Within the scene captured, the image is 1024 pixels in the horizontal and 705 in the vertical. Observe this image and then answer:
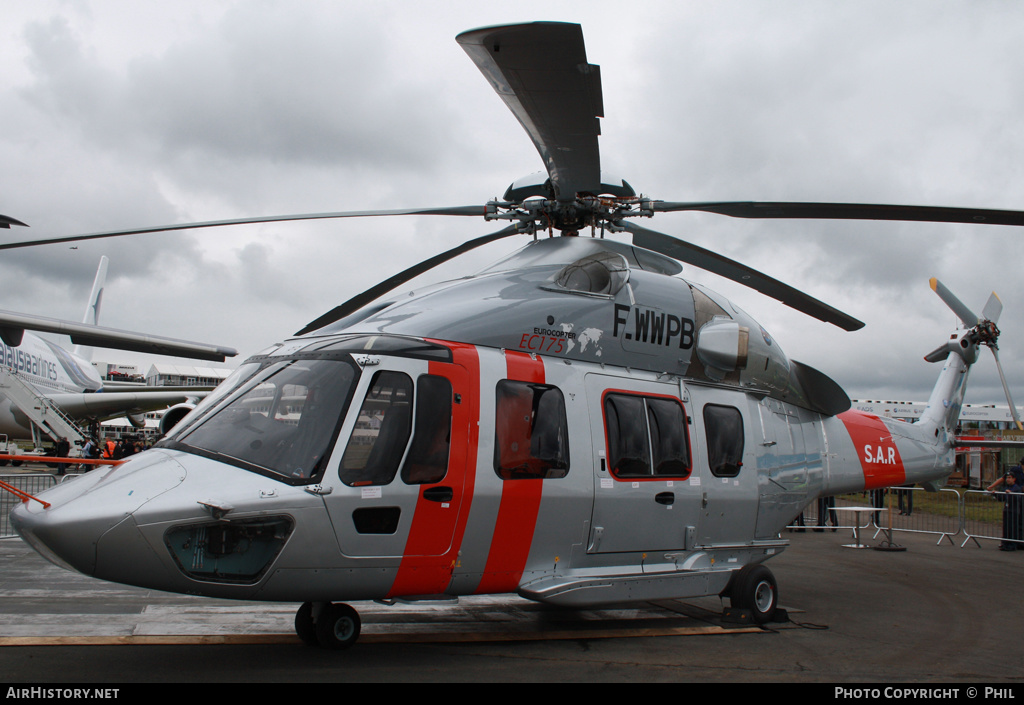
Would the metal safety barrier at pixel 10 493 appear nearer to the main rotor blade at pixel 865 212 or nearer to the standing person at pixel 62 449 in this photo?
the standing person at pixel 62 449

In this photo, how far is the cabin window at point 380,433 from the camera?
538 centimetres

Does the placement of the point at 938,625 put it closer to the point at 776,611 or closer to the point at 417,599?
the point at 776,611

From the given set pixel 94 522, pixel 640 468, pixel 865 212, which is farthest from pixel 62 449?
pixel 865 212

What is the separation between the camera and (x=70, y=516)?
15.2 ft

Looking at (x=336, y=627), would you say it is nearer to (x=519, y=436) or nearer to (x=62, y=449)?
(x=519, y=436)

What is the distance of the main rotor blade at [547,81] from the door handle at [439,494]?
2.84m

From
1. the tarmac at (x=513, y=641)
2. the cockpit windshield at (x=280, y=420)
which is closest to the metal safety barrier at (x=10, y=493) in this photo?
the tarmac at (x=513, y=641)

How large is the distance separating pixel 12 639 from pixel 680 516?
227 inches

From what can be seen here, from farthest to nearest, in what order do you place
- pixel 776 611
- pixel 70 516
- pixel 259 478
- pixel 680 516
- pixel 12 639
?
pixel 776 611 < pixel 680 516 < pixel 12 639 < pixel 259 478 < pixel 70 516

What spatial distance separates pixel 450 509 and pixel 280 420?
4.67ft

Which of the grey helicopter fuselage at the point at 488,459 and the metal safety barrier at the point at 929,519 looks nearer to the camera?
the grey helicopter fuselage at the point at 488,459

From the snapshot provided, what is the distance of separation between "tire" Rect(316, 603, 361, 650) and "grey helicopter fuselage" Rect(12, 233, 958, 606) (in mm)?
461

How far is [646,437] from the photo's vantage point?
702 cm
